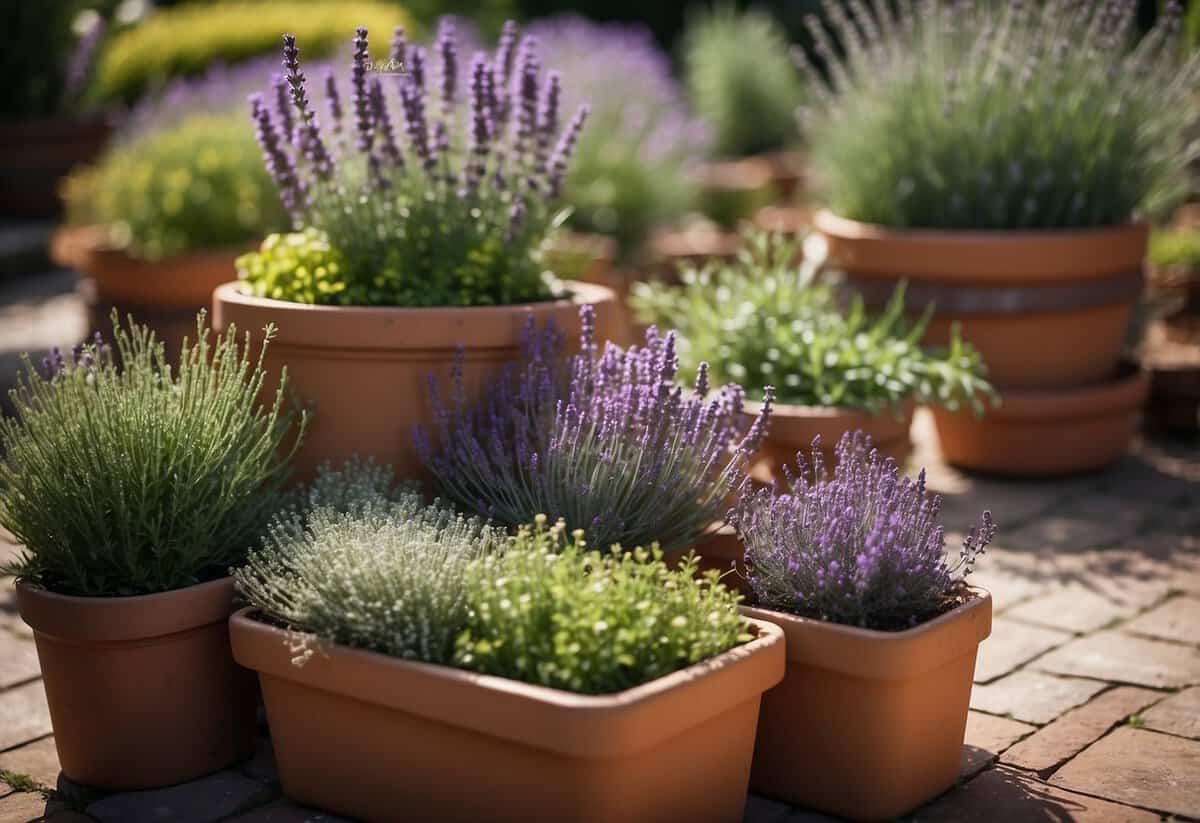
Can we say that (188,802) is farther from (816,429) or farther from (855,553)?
(816,429)

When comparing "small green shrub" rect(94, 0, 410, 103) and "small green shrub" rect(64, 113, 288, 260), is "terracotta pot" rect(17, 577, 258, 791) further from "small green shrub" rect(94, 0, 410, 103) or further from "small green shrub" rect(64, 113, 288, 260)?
"small green shrub" rect(94, 0, 410, 103)

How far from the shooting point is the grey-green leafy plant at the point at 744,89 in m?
9.30

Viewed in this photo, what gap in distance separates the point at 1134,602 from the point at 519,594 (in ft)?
6.54

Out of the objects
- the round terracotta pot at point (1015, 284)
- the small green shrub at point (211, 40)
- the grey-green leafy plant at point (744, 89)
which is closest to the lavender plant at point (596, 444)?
the round terracotta pot at point (1015, 284)

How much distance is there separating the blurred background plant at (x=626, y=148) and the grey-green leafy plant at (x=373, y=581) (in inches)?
152

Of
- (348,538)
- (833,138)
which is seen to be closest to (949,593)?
(348,538)

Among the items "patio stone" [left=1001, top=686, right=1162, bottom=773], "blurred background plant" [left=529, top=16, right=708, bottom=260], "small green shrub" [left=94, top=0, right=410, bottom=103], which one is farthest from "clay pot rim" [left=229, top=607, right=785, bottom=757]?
"small green shrub" [left=94, top=0, right=410, bottom=103]

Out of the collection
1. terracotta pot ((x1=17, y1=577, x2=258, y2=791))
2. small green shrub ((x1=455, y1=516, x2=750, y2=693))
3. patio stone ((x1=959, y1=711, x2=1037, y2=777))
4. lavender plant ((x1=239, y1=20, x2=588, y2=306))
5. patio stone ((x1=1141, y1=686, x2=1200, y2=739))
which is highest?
lavender plant ((x1=239, y1=20, x2=588, y2=306))

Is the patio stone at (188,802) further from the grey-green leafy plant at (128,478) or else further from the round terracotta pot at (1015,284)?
the round terracotta pot at (1015,284)

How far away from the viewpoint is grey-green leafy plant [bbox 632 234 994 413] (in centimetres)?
380

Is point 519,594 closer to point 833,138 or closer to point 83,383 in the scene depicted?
point 83,383

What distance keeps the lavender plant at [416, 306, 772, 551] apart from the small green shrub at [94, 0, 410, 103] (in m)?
6.26

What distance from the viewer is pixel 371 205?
335 cm

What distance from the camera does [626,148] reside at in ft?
22.6
